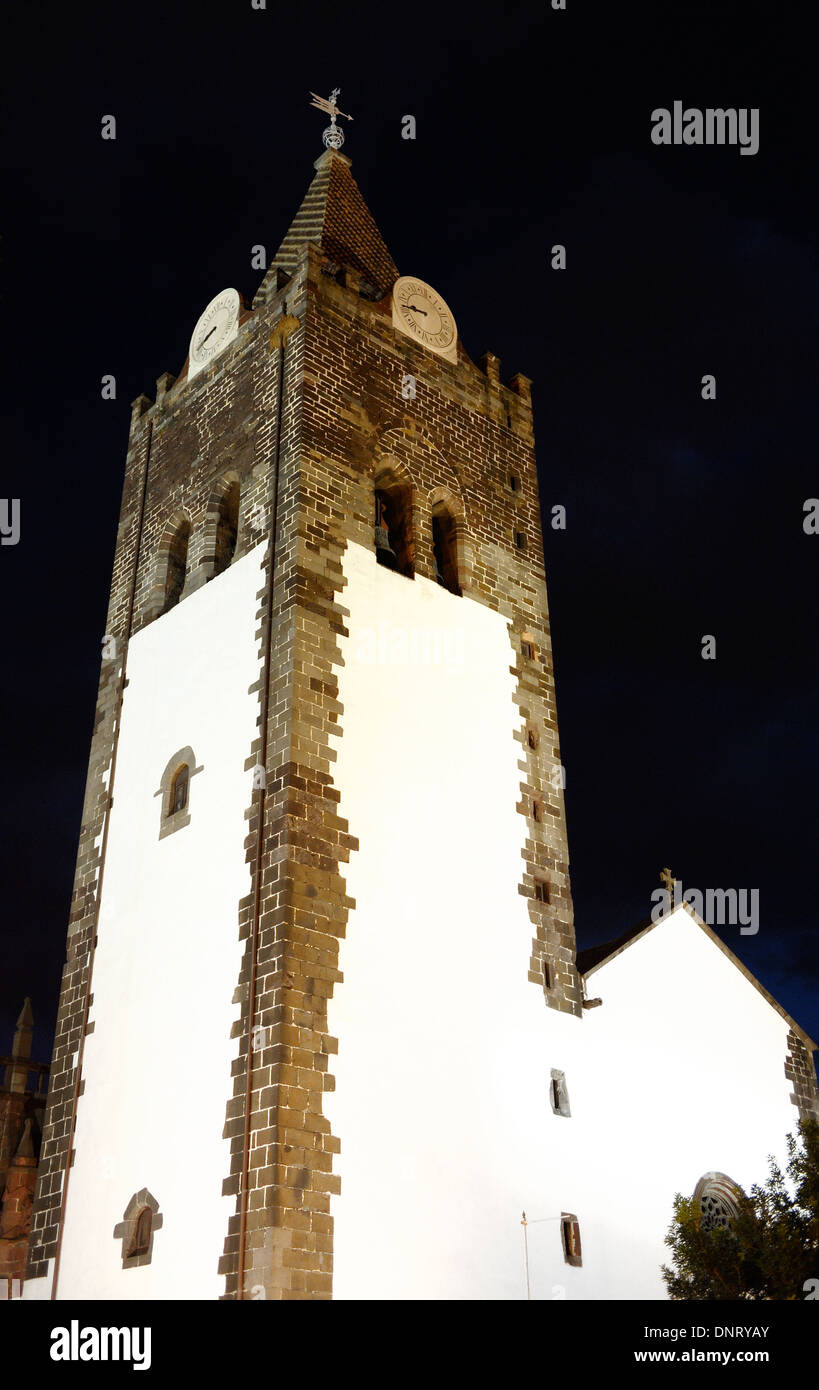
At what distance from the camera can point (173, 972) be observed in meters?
15.1

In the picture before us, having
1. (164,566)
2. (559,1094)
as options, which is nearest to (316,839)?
(559,1094)

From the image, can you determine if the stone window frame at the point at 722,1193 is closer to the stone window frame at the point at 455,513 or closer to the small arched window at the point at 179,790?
the small arched window at the point at 179,790

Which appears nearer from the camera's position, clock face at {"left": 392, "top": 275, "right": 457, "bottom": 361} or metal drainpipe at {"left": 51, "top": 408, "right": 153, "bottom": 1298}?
metal drainpipe at {"left": 51, "top": 408, "right": 153, "bottom": 1298}

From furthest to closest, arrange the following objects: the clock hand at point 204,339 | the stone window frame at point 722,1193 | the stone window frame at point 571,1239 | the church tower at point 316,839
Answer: the clock hand at point 204,339, the stone window frame at point 722,1193, the stone window frame at point 571,1239, the church tower at point 316,839

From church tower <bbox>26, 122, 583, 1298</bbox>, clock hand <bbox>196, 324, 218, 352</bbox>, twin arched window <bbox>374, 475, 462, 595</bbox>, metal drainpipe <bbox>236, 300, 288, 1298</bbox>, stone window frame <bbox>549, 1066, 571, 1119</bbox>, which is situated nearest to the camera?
metal drainpipe <bbox>236, 300, 288, 1298</bbox>

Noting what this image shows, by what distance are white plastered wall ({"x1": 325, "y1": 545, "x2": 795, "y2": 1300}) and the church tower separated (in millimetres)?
54

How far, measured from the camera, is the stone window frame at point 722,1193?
1741 centimetres

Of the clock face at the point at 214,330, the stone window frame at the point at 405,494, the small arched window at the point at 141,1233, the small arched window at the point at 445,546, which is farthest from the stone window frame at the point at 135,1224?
the clock face at the point at 214,330

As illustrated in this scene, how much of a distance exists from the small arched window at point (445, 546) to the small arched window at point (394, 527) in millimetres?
606

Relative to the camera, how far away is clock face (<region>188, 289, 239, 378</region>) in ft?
68.7

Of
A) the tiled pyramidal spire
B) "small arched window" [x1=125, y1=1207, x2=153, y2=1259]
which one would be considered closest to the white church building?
"small arched window" [x1=125, y1=1207, x2=153, y2=1259]

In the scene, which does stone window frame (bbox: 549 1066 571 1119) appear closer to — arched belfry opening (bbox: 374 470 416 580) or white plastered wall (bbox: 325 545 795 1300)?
white plastered wall (bbox: 325 545 795 1300)
